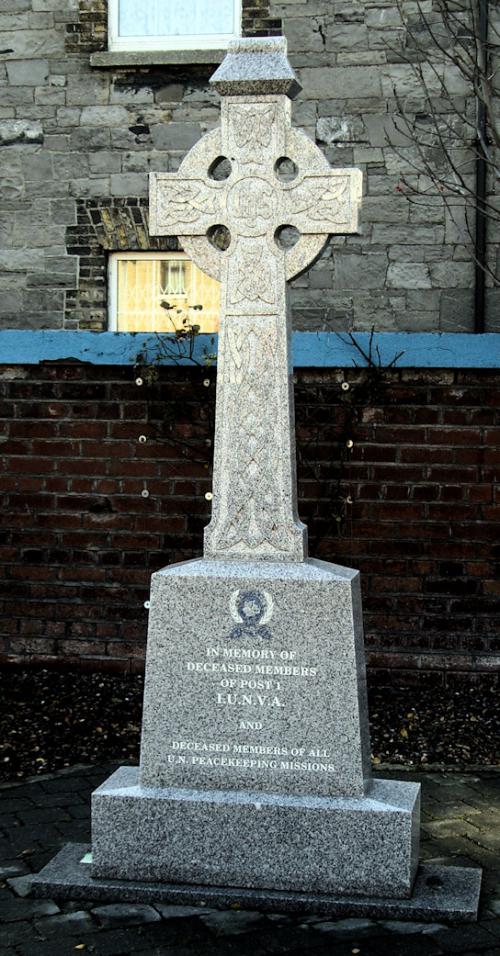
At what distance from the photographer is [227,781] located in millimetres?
4484

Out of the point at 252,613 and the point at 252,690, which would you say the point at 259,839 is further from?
the point at 252,613

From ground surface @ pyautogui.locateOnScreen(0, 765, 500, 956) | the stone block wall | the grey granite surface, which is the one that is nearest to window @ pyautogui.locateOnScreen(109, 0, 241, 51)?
the stone block wall

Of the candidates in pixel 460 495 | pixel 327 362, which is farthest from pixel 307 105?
pixel 460 495

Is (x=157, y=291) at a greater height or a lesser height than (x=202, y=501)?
greater

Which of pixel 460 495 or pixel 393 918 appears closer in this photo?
pixel 393 918

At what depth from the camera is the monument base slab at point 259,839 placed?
14.1 feet

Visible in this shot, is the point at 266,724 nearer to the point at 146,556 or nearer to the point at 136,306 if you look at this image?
the point at 146,556

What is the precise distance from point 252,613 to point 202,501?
9.18 ft

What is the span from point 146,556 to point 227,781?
2.96m

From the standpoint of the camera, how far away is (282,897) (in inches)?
169

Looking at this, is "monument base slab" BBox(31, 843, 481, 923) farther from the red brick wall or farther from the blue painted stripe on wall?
the blue painted stripe on wall

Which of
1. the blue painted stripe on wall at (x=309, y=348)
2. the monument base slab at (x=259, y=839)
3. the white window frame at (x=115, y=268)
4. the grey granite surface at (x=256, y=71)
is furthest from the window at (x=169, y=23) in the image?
the monument base slab at (x=259, y=839)

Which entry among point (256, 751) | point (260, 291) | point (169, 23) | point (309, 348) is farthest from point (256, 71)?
point (169, 23)

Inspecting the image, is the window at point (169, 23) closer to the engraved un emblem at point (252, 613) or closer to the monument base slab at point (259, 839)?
the engraved un emblem at point (252, 613)
